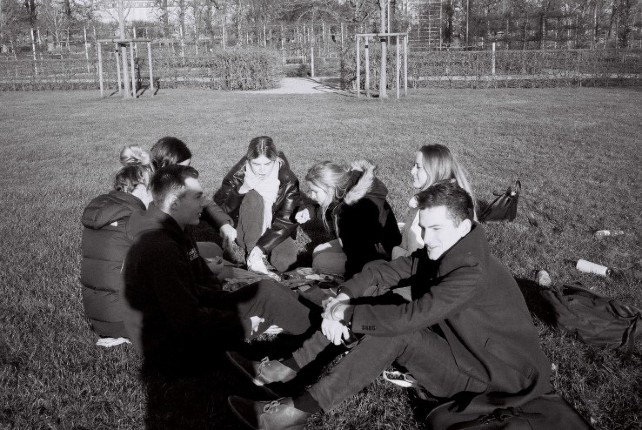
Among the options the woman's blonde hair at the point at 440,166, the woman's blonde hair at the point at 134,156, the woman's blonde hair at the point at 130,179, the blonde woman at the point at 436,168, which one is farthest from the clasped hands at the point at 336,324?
the woman's blonde hair at the point at 134,156

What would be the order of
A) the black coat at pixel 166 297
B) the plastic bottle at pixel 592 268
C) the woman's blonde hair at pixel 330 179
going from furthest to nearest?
1. the plastic bottle at pixel 592 268
2. the woman's blonde hair at pixel 330 179
3. the black coat at pixel 166 297

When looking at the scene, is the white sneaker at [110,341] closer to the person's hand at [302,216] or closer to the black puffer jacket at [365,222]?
the black puffer jacket at [365,222]

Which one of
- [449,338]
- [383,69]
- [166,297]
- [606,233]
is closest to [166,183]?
[166,297]

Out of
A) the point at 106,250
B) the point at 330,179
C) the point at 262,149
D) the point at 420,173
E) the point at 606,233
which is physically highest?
the point at 262,149

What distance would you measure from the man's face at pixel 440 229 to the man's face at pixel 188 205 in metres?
1.39

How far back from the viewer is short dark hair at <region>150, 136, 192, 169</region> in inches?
201

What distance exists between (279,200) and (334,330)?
2.74 meters

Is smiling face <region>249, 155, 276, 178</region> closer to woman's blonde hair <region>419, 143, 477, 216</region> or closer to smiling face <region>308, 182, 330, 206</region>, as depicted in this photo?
smiling face <region>308, 182, 330, 206</region>

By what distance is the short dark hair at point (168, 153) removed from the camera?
511cm

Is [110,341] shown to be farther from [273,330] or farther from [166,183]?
[166,183]

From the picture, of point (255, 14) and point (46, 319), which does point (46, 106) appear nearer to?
point (46, 319)

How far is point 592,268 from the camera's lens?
5297 mm

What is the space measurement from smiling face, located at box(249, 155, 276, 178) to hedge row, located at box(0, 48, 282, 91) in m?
21.0

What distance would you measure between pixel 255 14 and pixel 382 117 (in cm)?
2929
